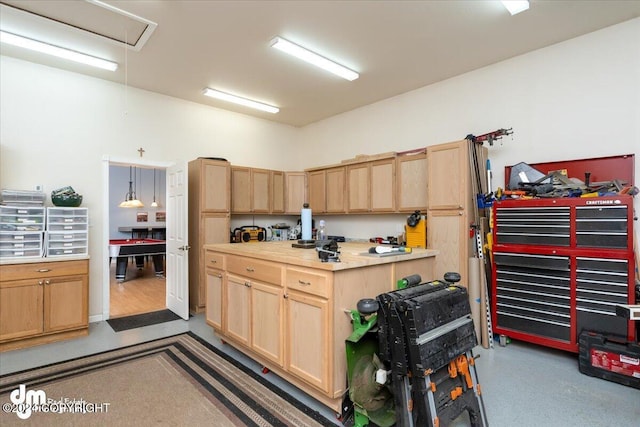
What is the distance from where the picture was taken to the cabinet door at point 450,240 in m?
3.32

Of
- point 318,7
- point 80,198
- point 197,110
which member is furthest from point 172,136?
point 318,7

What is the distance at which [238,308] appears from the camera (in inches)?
111

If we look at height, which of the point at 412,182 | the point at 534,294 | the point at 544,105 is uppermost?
the point at 544,105

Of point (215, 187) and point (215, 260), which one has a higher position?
point (215, 187)

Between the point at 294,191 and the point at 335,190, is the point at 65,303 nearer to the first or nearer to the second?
the point at 294,191

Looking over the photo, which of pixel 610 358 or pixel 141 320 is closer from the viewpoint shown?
pixel 610 358

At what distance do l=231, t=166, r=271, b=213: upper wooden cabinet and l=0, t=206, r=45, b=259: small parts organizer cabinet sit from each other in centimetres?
229

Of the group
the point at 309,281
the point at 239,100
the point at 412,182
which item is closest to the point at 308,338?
the point at 309,281

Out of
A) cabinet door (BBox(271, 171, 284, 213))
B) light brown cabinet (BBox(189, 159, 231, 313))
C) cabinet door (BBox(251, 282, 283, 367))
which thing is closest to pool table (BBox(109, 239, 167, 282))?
light brown cabinet (BBox(189, 159, 231, 313))

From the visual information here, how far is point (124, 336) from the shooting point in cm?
350

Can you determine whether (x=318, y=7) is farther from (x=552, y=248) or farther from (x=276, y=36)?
(x=552, y=248)

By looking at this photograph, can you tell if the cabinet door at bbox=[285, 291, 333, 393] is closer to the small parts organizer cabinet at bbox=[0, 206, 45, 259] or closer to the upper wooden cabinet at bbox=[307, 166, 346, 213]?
the upper wooden cabinet at bbox=[307, 166, 346, 213]

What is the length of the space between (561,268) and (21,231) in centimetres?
535

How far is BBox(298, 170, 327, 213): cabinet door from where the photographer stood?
17.4 ft
